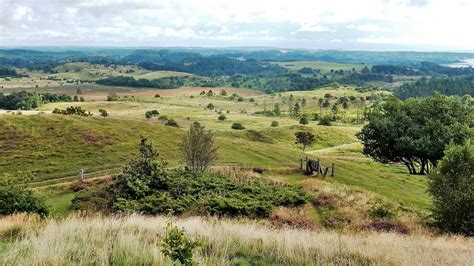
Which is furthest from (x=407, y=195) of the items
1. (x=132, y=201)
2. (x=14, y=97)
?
(x=14, y=97)

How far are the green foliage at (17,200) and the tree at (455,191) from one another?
73.6 feet

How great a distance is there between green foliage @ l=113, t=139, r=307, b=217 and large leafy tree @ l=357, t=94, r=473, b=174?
93.6 feet

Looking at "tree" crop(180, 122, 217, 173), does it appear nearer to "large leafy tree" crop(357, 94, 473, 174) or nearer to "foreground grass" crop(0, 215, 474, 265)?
"foreground grass" crop(0, 215, 474, 265)

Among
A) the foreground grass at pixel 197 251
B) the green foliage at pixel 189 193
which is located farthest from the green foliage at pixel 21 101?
the foreground grass at pixel 197 251

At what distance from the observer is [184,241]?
8289mm

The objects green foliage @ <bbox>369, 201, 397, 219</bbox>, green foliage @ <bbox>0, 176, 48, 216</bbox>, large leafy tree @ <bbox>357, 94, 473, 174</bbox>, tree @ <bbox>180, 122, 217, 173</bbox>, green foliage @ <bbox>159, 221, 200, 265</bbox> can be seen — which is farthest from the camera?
large leafy tree @ <bbox>357, 94, 473, 174</bbox>

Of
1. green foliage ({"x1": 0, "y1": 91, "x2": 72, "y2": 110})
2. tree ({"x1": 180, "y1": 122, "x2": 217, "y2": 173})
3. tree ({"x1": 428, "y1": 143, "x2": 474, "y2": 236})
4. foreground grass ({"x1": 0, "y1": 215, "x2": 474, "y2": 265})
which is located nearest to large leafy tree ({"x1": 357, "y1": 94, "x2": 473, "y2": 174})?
tree ({"x1": 180, "y1": 122, "x2": 217, "y2": 173})

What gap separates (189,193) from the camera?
28.5 m

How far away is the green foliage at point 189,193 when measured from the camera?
25203mm

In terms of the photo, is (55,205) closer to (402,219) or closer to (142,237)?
(142,237)

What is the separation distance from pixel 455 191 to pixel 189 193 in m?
16.0

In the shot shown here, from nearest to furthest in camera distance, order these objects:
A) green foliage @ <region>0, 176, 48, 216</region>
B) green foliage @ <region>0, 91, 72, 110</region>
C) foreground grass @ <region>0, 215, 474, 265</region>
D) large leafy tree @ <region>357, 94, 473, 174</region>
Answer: foreground grass @ <region>0, 215, 474, 265</region> → green foliage @ <region>0, 176, 48, 216</region> → large leafy tree @ <region>357, 94, 473, 174</region> → green foliage @ <region>0, 91, 72, 110</region>

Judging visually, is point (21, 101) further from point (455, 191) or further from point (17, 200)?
point (455, 191)

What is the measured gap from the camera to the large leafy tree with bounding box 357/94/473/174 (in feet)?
174
